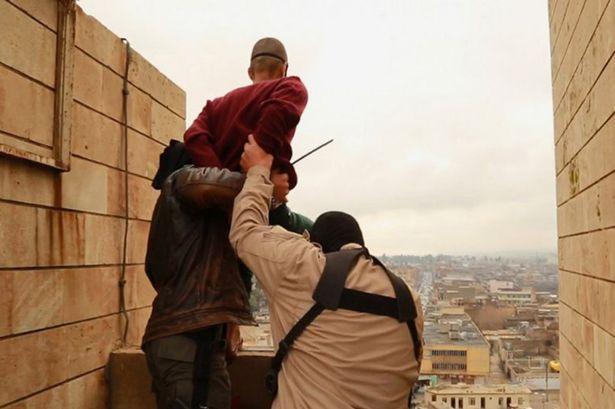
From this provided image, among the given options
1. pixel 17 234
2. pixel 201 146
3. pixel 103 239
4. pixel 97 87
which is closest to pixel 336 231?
pixel 201 146

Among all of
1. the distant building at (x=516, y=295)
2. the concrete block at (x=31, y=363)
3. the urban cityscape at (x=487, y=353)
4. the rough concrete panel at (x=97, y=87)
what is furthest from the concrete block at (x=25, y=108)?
the distant building at (x=516, y=295)

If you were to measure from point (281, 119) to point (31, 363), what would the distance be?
185 centimetres

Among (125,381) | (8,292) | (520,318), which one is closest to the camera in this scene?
(8,292)

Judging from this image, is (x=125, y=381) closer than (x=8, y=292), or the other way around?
(x=8, y=292)

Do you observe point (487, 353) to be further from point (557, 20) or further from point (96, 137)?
point (96, 137)

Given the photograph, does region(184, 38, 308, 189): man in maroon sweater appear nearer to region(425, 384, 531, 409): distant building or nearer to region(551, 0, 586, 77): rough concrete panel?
region(551, 0, 586, 77): rough concrete panel

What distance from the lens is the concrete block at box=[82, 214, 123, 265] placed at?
3.84 metres

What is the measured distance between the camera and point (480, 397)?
15.9 m

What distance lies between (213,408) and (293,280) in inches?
37.0

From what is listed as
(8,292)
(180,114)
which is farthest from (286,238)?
(180,114)

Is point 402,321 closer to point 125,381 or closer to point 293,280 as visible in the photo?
point 293,280

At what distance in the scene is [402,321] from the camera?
7.16 ft

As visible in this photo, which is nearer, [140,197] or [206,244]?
[206,244]

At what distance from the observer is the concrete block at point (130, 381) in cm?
390
